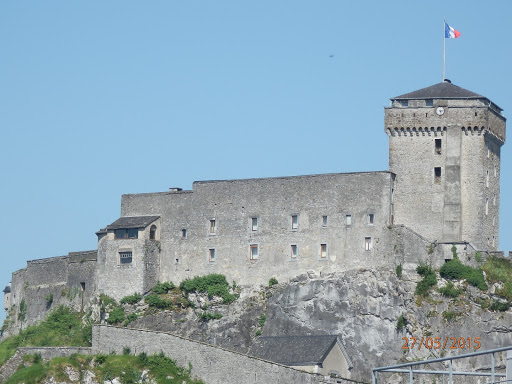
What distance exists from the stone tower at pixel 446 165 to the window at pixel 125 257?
1682 centimetres

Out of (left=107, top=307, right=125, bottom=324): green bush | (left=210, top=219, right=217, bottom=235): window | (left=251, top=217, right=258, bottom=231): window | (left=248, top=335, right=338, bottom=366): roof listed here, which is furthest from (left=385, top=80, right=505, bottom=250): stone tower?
(left=107, top=307, right=125, bottom=324): green bush

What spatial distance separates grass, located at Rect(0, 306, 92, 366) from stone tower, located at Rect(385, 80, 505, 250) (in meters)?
20.3

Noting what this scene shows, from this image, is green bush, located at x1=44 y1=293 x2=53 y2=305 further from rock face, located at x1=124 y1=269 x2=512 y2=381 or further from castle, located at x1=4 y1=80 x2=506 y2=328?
rock face, located at x1=124 y1=269 x2=512 y2=381

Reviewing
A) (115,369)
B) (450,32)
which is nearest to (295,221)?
(115,369)

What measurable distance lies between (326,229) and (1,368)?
20033mm

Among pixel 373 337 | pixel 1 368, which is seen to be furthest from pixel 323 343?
pixel 1 368

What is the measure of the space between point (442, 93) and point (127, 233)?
21.0 meters

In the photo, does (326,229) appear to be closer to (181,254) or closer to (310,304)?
(310,304)

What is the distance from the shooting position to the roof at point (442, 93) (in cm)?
8006

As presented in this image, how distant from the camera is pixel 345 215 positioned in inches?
3127

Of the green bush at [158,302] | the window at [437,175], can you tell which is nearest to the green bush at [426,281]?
the window at [437,175]

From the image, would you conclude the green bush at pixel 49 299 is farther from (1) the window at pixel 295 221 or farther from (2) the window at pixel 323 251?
(2) the window at pixel 323 251

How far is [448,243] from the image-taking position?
77562 mm

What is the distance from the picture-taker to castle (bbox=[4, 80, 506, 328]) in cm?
7856
